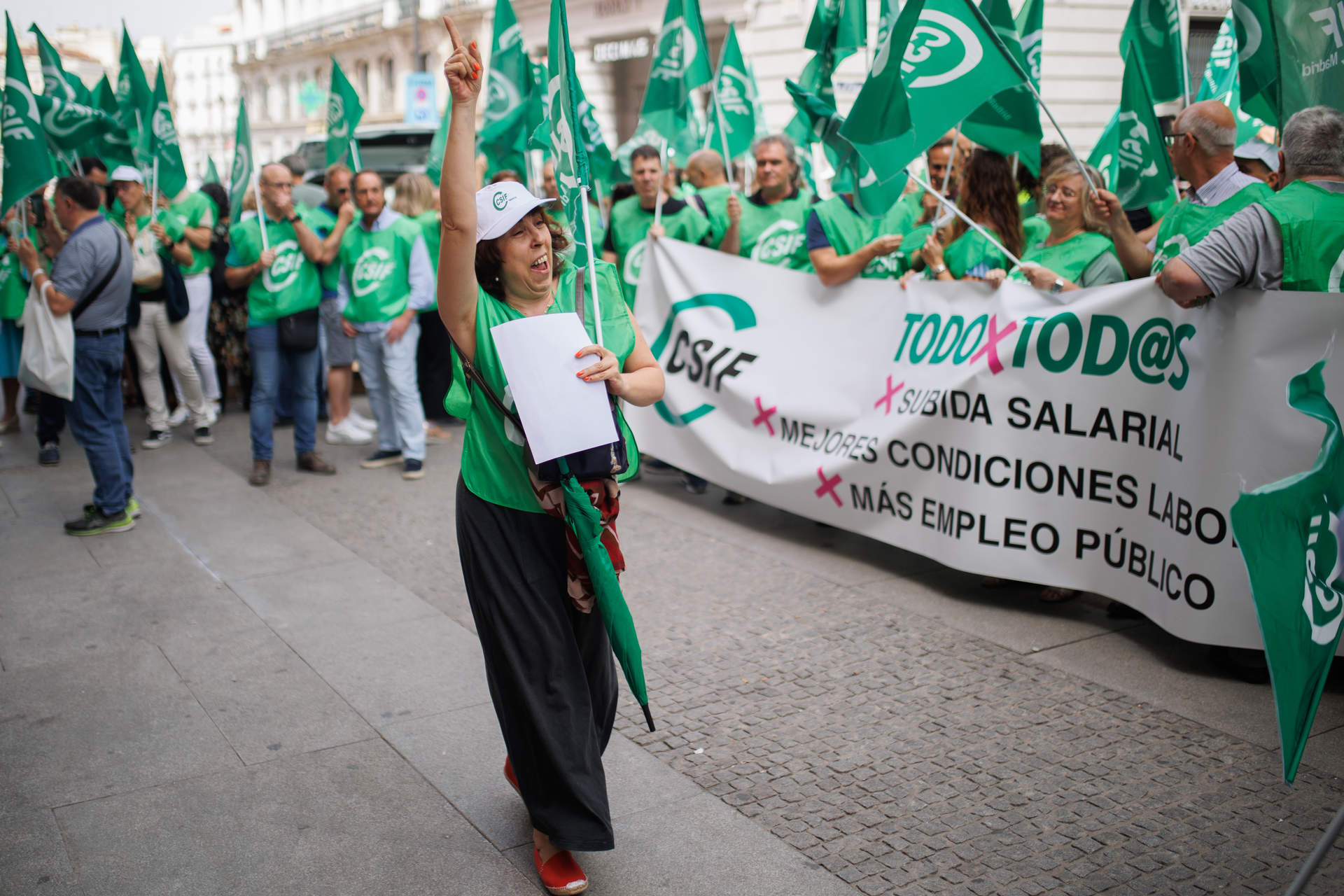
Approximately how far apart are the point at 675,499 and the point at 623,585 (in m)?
1.81

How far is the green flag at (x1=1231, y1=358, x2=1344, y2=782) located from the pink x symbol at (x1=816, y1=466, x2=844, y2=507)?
338cm

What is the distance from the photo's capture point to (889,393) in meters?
5.55

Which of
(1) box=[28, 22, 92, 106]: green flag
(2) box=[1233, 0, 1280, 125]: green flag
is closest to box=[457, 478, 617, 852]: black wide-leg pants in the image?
(2) box=[1233, 0, 1280, 125]: green flag

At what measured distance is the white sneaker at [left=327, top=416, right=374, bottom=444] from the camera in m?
9.06

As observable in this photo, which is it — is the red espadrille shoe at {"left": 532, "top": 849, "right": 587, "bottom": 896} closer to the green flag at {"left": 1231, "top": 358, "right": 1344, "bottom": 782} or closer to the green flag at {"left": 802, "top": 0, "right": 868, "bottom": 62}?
the green flag at {"left": 1231, "top": 358, "right": 1344, "bottom": 782}

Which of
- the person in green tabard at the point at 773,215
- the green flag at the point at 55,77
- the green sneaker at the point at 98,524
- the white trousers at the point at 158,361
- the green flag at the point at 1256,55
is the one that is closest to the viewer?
the green flag at the point at 1256,55

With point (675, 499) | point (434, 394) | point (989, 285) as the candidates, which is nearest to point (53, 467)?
point (434, 394)

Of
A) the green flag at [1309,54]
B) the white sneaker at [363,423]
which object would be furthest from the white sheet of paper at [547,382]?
the white sneaker at [363,423]

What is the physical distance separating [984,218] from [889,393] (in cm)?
94

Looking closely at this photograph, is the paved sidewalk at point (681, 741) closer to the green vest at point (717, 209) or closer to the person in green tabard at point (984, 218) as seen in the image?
the person in green tabard at point (984, 218)

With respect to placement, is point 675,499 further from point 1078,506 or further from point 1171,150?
point 1171,150

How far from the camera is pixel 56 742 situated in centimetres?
383

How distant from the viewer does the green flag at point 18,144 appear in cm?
710

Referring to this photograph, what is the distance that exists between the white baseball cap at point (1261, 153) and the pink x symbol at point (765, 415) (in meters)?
2.53
